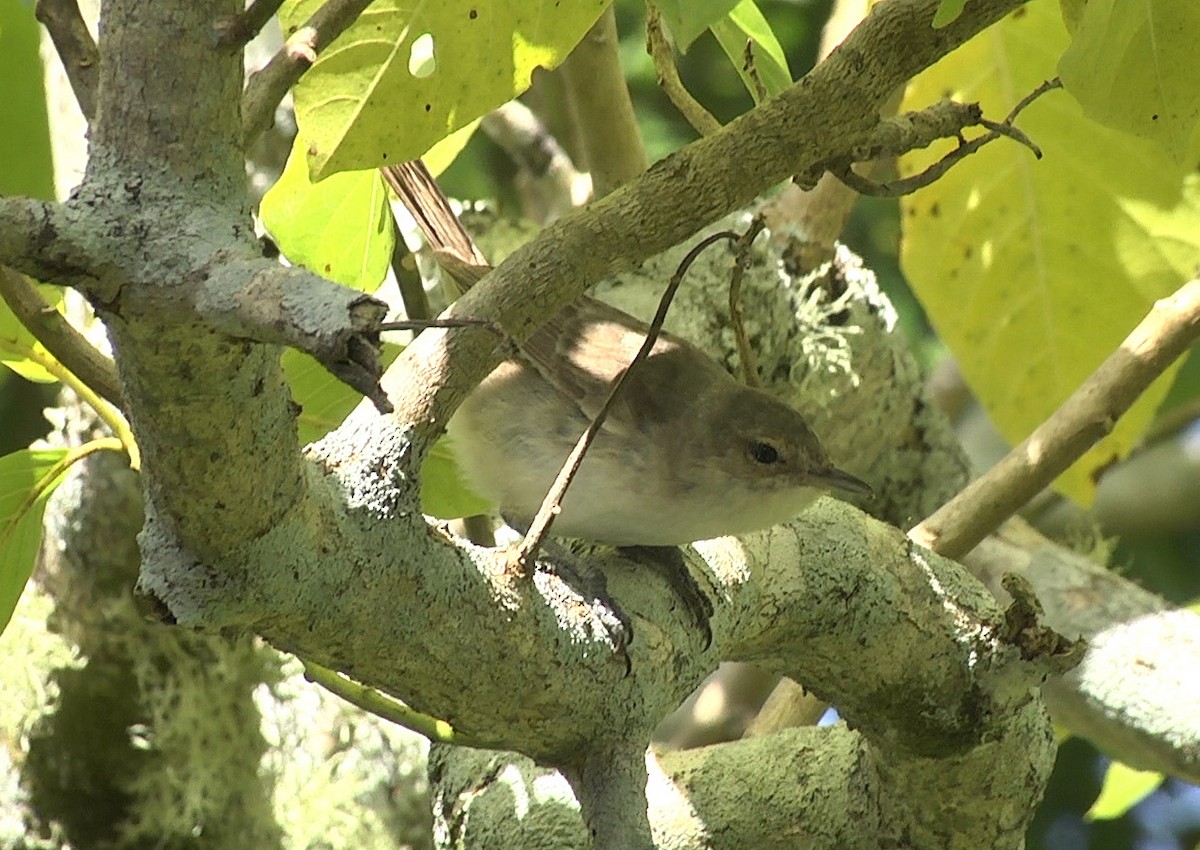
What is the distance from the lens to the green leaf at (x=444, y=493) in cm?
182

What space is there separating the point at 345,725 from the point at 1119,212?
70.6 inches

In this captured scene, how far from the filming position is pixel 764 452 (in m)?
2.40

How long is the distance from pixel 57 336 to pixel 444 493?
518 mm

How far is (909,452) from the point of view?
3086 millimetres

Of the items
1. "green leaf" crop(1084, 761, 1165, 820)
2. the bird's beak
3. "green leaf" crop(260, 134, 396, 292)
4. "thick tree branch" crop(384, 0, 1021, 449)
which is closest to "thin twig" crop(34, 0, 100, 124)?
"thick tree branch" crop(384, 0, 1021, 449)

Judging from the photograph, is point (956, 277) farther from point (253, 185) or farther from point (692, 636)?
point (253, 185)

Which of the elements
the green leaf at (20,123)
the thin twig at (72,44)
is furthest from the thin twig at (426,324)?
the green leaf at (20,123)

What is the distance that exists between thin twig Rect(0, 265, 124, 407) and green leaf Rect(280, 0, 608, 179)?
0.36m

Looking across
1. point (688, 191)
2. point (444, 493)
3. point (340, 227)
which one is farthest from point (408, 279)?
point (688, 191)

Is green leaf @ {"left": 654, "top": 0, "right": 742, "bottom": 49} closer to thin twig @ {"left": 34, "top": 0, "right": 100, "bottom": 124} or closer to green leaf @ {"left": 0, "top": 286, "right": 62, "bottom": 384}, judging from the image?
thin twig @ {"left": 34, "top": 0, "right": 100, "bottom": 124}

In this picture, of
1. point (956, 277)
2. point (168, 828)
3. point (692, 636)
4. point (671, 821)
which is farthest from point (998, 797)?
point (168, 828)

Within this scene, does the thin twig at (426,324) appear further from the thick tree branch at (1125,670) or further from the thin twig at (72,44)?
the thick tree branch at (1125,670)

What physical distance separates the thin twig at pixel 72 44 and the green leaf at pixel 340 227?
23.4 inches

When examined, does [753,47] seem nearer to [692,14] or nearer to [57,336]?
[692,14]
